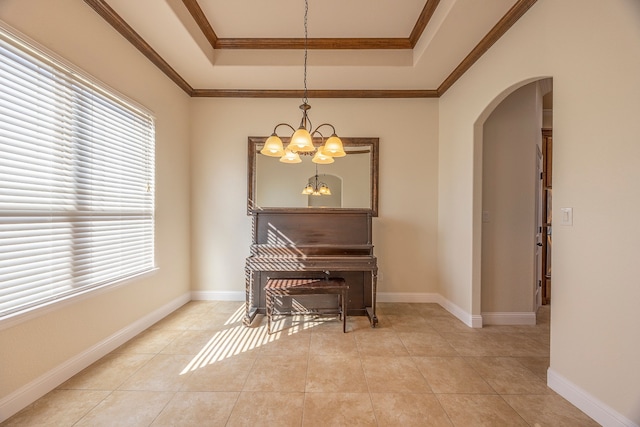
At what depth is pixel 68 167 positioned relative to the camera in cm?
190

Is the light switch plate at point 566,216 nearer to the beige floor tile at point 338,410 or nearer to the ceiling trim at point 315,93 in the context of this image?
the beige floor tile at point 338,410

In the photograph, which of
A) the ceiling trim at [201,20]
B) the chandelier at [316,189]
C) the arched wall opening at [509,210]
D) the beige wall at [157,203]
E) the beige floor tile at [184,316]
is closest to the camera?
the beige wall at [157,203]

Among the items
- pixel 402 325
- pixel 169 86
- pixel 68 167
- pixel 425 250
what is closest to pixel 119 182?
pixel 68 167

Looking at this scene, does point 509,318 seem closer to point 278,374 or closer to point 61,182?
point 278,374

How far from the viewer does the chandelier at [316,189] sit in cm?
338

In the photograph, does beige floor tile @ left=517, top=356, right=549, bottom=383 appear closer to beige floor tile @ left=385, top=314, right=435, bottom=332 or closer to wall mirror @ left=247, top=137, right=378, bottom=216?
beige floor tile @ left=385, top=314, right=435, bottom=332

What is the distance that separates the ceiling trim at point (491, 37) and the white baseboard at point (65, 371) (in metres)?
4.20

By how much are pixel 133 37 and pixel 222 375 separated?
2.96 metres

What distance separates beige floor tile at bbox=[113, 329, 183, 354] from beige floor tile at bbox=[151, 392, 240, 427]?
79 centimetres

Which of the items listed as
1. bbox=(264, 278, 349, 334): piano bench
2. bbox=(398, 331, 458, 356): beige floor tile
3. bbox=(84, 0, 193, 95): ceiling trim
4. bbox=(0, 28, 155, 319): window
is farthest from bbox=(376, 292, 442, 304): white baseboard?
bbox=(84, 0, 193, 95): ceiling trim

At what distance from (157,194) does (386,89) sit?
→ 3.02 m

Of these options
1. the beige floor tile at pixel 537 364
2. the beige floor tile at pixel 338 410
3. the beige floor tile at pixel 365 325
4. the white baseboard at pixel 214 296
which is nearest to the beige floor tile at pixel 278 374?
the beige floor tile at pixel 338 410

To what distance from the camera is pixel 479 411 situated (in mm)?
1611

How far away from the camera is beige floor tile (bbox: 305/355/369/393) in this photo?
1804 millimetres
